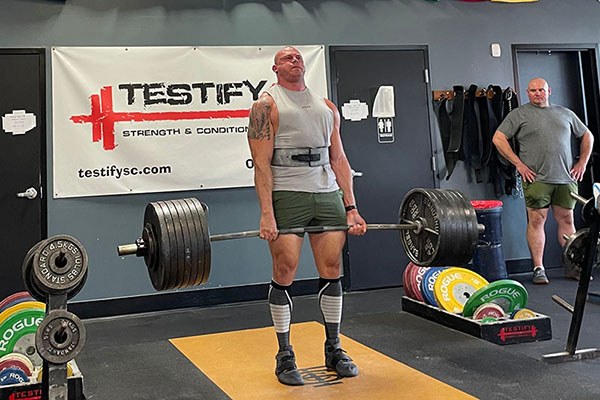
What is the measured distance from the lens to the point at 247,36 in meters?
4.20

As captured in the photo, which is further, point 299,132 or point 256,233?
point 299,132

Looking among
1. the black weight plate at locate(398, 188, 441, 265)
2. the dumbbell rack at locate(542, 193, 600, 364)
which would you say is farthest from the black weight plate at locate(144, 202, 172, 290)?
the dumbbell rack at locate(542, 193, 600, 364)

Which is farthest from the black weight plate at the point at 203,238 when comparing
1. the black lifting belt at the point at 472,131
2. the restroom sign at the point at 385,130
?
the black lifting belt at the point at 472,131

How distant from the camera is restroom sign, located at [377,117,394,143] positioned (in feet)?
14.5

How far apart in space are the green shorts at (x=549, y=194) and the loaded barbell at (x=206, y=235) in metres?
2.07

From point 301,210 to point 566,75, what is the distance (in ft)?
12.1

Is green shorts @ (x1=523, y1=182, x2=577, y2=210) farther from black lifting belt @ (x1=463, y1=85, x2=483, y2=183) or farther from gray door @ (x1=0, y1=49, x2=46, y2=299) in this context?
gray door @ (x1=0, y1=49, x2=46, y2=299)

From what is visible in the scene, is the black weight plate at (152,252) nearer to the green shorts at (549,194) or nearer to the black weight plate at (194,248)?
the black weight plate at (194,248)

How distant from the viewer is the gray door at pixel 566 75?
4.88 meters

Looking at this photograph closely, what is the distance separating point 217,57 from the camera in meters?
4.10

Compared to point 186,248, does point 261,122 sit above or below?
above

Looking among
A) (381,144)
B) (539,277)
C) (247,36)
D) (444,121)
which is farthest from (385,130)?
(539,277)

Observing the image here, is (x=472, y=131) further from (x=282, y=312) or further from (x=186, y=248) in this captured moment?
(x=186, y=248)

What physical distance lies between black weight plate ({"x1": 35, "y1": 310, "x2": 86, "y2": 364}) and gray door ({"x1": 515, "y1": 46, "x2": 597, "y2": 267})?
4095mm
